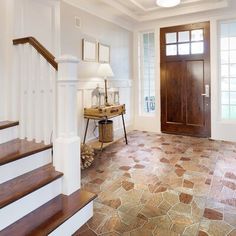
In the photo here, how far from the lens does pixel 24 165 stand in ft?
6.64

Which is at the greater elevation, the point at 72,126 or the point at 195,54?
the point at 195,54

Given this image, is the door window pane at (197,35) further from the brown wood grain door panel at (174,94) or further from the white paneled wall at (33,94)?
the white paneled wall at (33,94)

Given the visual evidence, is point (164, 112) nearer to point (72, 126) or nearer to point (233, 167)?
point (233, 167)

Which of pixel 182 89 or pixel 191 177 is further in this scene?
pixel 182 89

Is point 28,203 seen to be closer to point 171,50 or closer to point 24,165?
point 24,165

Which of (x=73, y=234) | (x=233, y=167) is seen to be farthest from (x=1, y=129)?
(x=233, y=167)

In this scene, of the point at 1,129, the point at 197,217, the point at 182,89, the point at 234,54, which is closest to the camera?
the point at 197,217

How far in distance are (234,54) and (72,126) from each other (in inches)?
155

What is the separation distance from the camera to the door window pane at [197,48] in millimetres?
4758

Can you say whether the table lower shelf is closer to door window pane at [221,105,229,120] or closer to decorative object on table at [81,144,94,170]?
decorative object on table at [81,144,94,170]

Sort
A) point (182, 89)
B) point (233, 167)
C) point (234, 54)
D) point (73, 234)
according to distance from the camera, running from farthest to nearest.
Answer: point (182, 89) < point (234, 54) < point (233, 167) < point (73, 234)

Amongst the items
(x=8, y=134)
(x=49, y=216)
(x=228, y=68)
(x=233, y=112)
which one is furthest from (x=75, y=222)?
(x=228, y=68)

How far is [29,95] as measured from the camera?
7.79 feet

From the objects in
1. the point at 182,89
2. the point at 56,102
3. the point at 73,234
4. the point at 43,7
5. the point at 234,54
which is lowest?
the point at 73,234
